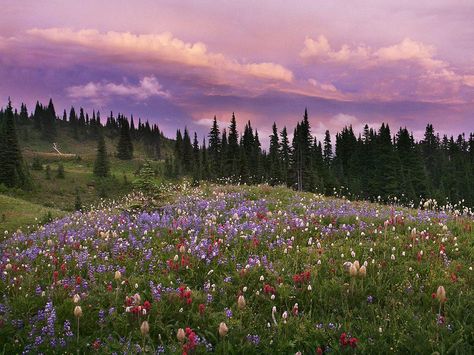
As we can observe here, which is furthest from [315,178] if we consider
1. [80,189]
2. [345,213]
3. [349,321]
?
[349,321]

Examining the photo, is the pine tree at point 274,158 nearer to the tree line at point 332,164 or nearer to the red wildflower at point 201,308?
the tree line at point 332,164

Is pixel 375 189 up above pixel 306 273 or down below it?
below

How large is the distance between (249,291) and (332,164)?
14742 centimetres

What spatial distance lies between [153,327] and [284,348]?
171 centimetres

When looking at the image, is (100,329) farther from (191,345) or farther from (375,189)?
(375,189)

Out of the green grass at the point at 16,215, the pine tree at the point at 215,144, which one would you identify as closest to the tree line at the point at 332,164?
the pine tree at the point at 215,144

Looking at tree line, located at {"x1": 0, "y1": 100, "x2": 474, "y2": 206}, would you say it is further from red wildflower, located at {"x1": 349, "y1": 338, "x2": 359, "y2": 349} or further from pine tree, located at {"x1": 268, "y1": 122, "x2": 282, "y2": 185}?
red wildflower, located at {"x1": 349, "y1": 338, "x2": 359, "y2": 349}

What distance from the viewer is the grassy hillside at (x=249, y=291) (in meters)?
4.77

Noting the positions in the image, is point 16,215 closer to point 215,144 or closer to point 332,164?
point 215,144

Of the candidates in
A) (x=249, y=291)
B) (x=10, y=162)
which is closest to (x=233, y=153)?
(x=10, y=162)

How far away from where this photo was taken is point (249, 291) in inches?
243

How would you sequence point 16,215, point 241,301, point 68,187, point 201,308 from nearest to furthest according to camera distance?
point 241,301 < point 201,308 < point 16,215 < point 68,187

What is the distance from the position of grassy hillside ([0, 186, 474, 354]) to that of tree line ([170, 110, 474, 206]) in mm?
43746

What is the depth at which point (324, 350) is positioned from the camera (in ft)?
15.7
